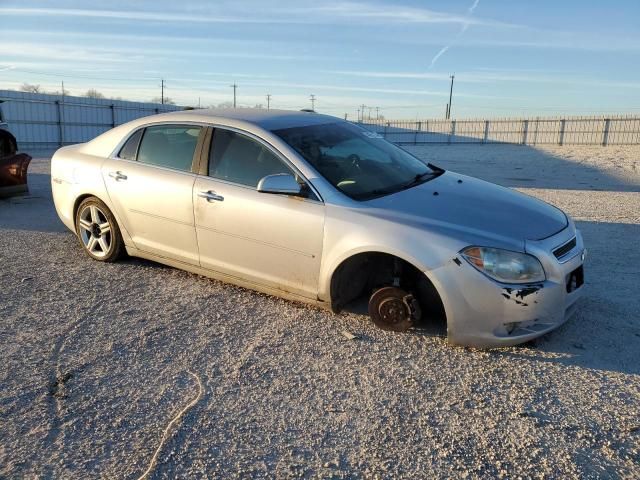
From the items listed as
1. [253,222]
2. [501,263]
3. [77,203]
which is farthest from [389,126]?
[501,263]

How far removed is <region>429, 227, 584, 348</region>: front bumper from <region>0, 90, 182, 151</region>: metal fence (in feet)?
76.0

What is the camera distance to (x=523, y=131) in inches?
1319

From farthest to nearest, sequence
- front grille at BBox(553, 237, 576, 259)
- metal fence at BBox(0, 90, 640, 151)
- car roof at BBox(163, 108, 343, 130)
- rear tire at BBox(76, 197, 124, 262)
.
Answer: metal fence at BBox(0, 90, 640, 151) → rear tire at BBox(76, 197, 124, 262) → car roof at BBox(163, 108, 343, 130) → front grille at BBox(553, 237, 576, 259)

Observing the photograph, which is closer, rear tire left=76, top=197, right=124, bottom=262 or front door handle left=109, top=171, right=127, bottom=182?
front door handle left=109, top=171, right=127, bottom=182

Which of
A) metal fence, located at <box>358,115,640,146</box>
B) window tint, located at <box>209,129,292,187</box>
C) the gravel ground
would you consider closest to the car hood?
the gravel ground

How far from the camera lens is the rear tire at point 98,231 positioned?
5242 millimetres

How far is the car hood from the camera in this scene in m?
3.61

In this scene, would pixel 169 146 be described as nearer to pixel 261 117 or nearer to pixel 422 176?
pixel 261 117

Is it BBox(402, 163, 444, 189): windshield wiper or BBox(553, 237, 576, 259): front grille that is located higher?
BBox(402, 163, 444, 189): windshield wiper

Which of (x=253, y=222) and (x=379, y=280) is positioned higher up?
(x=253, y=222)

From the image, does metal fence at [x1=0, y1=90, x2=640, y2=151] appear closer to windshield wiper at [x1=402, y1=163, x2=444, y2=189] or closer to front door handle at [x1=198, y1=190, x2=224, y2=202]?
front door handle at [x1=198, y1=190, x2=224, y2=202]

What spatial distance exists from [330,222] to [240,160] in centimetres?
105

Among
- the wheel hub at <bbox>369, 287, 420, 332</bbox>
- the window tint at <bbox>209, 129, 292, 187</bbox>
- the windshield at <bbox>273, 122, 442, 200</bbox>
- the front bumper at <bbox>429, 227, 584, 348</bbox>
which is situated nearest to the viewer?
the front bumper at <bbox>429, 227, 584, 348</bbox>

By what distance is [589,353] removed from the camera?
3572 millimetres
